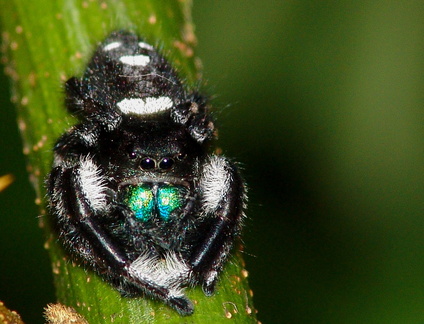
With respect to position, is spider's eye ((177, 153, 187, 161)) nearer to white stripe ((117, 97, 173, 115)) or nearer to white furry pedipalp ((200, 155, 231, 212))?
white furry pedipalp ((200, 155, 231, 212))

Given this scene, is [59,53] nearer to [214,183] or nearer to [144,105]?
[144,105]

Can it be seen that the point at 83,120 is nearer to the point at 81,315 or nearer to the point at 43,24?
the point at 43,24

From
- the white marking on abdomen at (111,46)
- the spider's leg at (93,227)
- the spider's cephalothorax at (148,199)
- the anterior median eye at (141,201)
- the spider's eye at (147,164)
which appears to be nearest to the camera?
the spider's leg at (93,227)

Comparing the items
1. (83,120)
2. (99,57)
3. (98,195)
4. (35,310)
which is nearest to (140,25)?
(99,57)

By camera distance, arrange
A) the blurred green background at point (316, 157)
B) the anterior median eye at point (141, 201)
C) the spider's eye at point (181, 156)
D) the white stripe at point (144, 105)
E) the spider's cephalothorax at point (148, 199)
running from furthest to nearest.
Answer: the blurred green background at point (316, 157) < the white stripe at point (144, 105) < the spider's eye at point (181, 156) < the anterior median eye at point (141, 201) < the spider's cephalothorax at point (148, 199)

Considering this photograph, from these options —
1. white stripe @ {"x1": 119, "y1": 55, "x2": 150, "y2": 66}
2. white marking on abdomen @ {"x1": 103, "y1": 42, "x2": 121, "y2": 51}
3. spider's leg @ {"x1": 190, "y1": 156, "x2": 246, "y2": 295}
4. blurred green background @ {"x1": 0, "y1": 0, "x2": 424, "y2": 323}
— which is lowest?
blurred green background @ {"x1": 0, "y1": 0, "x2": 424, "y2": 323}

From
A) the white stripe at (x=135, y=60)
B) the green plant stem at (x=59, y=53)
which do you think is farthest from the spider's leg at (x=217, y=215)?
the white stripe at (x=135, y=60)

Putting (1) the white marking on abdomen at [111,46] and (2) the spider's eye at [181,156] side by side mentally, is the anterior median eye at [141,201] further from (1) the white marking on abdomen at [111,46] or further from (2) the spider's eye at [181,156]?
(1) the white marking on abdomen at [111,46]

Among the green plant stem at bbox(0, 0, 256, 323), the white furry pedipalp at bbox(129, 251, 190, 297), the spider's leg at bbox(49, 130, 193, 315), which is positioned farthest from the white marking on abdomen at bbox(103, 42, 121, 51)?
the white furry pedipalp at bbox(129, 251, 190, 297)
